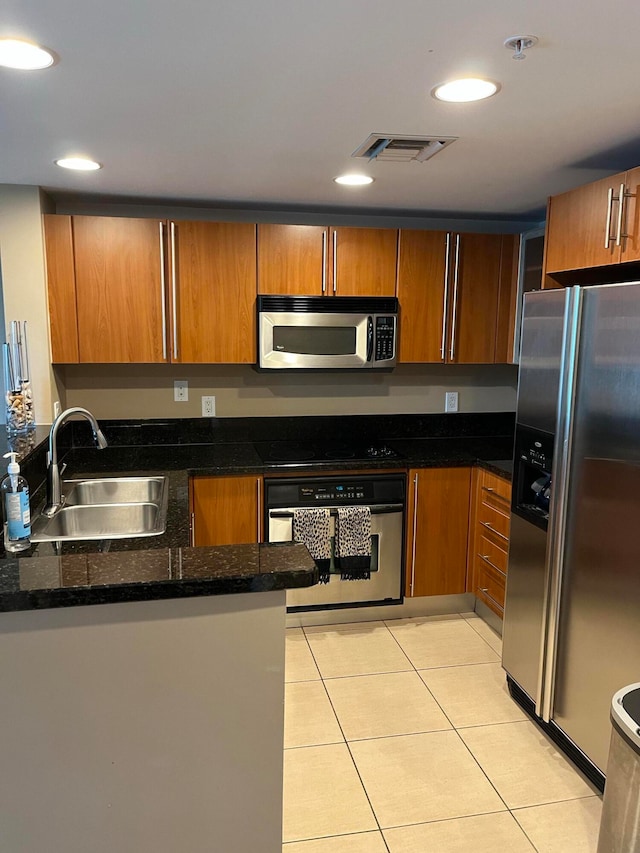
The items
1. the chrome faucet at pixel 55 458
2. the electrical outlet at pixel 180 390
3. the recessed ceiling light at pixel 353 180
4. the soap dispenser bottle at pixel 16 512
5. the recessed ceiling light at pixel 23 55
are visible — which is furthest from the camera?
the electrical outlet at pixel 180 390

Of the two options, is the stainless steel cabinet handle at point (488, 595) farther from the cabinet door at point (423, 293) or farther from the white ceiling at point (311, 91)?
the white ceiling at point (311, 91)

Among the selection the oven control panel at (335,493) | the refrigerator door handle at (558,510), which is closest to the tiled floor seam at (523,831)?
the refrigerator door handle at (558,510)

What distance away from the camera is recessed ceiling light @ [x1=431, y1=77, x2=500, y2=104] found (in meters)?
1.60

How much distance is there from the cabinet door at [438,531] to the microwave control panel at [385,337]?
25.4 inches

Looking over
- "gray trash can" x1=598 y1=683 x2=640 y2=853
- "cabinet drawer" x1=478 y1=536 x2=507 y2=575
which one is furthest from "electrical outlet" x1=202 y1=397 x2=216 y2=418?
"gray trash can" x1=598 y1=683 x2=640 y2=853

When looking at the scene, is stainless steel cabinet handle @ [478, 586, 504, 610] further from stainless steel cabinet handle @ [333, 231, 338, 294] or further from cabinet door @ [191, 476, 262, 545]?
stainless steel cabinet handle @ [333, 231, 338, 294]

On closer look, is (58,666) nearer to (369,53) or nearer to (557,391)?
(369,53)

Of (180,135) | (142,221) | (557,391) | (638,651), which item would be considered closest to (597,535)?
(638,651)

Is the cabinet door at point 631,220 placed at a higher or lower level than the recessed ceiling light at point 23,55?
lower

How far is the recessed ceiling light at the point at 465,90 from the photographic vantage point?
160 cm

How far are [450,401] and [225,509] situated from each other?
5.19 ft

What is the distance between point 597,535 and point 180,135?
193 cm

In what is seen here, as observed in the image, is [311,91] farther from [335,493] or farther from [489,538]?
[489,538]

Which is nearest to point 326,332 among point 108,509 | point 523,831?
point 108,509
